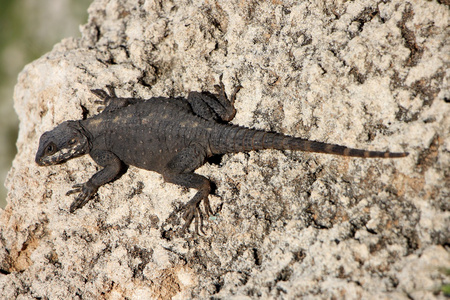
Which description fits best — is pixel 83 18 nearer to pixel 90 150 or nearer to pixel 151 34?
pixel 151 34

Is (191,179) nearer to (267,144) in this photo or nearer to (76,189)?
(267,144)

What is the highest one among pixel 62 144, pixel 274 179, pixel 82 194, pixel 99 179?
pixel 274 179

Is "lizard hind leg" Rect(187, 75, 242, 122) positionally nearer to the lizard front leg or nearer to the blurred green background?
the lizard front leg

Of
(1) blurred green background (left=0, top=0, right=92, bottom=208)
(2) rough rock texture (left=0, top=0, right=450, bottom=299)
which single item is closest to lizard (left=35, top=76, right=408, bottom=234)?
(2) rough rock texture (left=0, top=0, right=450, bottom=299)

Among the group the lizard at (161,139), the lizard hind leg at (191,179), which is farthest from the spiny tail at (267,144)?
the lizard hind leg at (191,179)

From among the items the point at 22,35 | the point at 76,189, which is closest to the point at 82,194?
the point at 76,189

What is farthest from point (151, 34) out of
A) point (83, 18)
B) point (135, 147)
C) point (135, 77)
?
point (83, 18)
